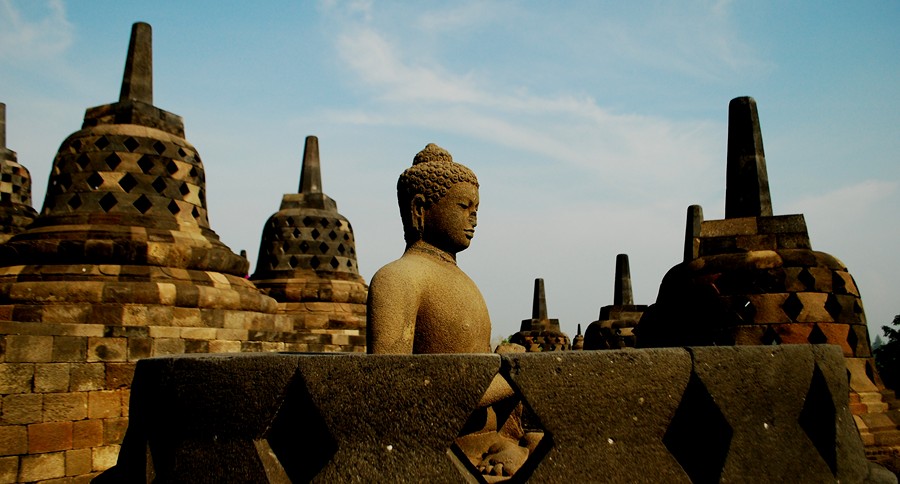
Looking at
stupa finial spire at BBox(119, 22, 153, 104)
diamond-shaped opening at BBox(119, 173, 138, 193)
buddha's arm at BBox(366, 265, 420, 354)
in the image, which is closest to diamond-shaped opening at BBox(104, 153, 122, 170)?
diamond-shaped opening at BBox(119, 173, 138, 193)

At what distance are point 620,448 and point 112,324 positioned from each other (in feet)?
17.4

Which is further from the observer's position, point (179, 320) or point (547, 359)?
point (179, 320)

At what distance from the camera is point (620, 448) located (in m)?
2.16

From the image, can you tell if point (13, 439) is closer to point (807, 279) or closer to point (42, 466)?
point (42, 466)

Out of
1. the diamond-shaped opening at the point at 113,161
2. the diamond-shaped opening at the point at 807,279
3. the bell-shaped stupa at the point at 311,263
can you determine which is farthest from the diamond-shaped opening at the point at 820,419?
the bell-shaped stupa at the point at 311,263

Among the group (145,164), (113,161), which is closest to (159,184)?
(145,164)

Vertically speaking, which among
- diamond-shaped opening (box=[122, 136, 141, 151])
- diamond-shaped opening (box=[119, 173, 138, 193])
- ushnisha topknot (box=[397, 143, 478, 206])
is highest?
diamond-shaped opening (box=[122, 136, 141, 151])

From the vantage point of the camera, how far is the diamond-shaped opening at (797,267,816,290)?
21.3 ft

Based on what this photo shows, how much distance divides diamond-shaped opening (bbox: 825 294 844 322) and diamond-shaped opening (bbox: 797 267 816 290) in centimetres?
20

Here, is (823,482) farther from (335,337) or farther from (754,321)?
(335,337)

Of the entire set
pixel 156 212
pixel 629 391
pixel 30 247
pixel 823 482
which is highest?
pixel 156 212

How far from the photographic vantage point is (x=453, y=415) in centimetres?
206

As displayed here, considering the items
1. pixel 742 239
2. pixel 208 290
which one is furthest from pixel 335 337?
pixel 742 239

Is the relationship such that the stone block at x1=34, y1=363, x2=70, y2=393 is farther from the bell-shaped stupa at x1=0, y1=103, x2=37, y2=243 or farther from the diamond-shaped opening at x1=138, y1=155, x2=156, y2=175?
the bell-shaped stupa at x1=0, y1=103, x2=37, y2=243
